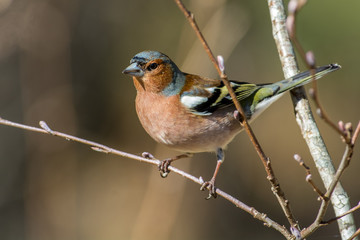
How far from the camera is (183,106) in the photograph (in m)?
3.58

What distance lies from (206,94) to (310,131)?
4.46 feet

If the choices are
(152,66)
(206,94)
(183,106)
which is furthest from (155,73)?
(206,94)

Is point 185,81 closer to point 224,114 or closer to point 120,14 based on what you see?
point 224,114

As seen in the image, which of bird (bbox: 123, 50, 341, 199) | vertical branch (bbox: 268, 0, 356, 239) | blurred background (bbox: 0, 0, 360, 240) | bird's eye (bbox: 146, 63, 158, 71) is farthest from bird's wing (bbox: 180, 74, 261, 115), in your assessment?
blurred background (bbox: 0, 0, 360, 240)

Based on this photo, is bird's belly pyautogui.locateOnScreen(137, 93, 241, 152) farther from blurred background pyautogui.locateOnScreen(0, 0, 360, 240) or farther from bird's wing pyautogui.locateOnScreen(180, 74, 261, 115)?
blurred background pyautogui.locateOnScreen(0, 0, 360, 240)

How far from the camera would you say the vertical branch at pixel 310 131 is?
2322 mm

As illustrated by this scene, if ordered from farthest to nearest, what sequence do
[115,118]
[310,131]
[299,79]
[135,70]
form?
[115,118], [135,70], [299,79], [310,131]

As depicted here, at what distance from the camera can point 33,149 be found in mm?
6211

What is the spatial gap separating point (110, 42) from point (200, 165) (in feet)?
8.07

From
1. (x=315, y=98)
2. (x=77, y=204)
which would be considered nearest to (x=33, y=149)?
(x=77, y=204)

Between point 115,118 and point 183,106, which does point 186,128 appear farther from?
point 115,118

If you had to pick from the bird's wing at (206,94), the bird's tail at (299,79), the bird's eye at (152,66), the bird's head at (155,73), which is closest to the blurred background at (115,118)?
the bird's wing at (206,94)

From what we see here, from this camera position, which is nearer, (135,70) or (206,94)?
(135,70)

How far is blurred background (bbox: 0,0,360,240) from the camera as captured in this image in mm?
6016
